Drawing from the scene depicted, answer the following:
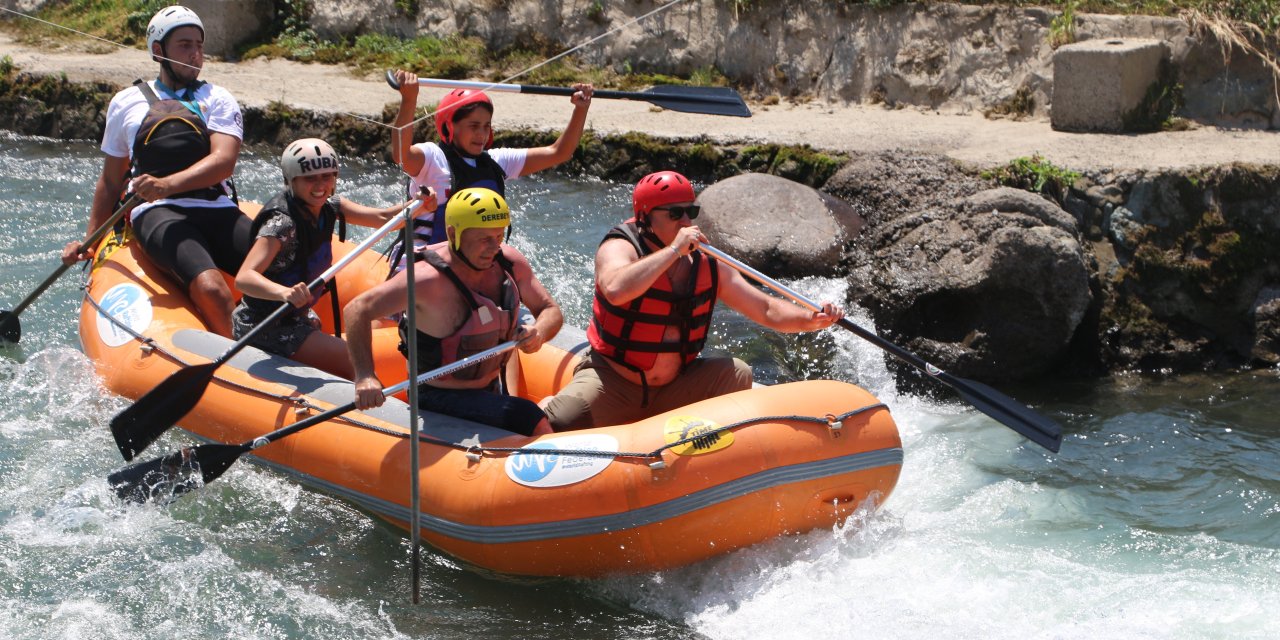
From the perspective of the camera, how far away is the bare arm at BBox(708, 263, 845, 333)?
16.5 ft

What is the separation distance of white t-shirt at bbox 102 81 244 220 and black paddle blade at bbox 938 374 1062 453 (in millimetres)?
3530

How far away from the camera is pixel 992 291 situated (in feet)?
23.9

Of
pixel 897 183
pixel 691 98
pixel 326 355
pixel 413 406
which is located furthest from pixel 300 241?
pixel 897 183

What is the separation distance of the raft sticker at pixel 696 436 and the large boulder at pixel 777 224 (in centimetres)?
382

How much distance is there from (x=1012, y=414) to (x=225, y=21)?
1079 centimetres

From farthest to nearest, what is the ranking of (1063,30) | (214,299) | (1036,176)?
1. (1063,30)
2. (1036,176)
3. (214,299)

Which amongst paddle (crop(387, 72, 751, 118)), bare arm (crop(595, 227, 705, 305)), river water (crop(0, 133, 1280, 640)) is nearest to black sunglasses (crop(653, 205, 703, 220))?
bare arm (crop(595, 227, 705, 305))

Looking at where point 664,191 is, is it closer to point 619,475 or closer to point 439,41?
point 619,475

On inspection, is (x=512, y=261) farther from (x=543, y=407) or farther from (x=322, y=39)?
(x=322, y=39)

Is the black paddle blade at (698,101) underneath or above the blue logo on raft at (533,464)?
above

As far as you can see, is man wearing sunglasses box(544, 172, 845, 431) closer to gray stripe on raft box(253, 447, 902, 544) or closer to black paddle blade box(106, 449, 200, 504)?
gray stripe on raft box(253, 447, 902, 544)

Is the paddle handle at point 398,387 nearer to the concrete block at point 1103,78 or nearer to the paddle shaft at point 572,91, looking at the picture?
the paddle shaft at point 572,91

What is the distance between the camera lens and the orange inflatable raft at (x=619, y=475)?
4.54 m

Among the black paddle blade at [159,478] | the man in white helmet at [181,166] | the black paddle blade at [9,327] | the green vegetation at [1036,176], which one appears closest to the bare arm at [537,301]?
the black paddle blade at [159,478]
